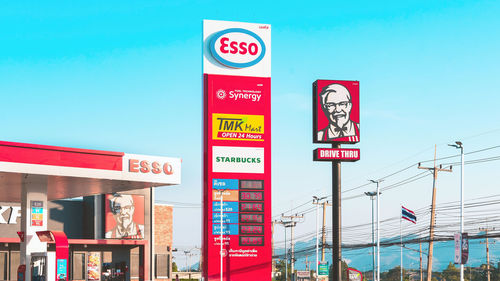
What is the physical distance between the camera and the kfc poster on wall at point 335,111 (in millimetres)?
34750

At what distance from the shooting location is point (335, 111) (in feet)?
116

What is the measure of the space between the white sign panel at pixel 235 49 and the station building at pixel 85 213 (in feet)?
19.9

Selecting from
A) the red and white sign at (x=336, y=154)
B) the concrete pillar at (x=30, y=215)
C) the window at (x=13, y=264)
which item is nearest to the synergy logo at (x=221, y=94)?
the red and white sign at (x=336, y=154)

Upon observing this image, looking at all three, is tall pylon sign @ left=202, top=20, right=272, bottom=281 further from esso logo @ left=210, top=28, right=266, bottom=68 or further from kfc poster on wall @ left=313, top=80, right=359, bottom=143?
kfc poster on wall @ left=313, top=80, right=359, bottom=143

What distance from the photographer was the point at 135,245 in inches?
2411

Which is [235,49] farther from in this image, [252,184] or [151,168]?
[151,168]

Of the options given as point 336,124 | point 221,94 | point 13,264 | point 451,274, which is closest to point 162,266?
point 13,264

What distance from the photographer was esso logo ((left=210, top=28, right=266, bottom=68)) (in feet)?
131

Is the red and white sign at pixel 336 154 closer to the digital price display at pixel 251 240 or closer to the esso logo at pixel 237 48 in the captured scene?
the digital price display at pixel 251 240

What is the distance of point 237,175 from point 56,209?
25.3 meters

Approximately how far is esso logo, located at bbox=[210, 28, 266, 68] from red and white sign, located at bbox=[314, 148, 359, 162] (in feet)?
29.1

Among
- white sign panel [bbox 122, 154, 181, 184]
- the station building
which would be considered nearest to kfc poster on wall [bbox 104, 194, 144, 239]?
the station building

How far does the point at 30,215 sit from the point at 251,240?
11769mm

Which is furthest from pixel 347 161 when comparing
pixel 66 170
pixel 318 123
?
pixel 66 170
